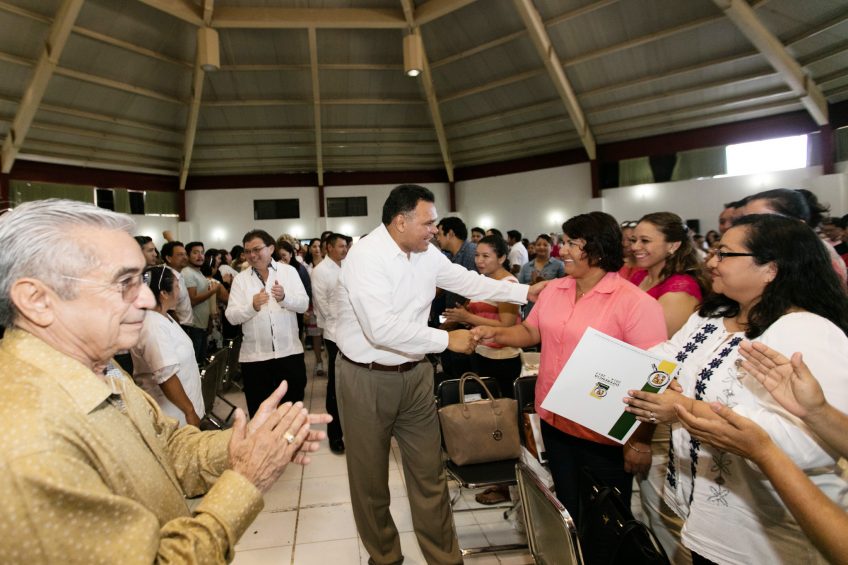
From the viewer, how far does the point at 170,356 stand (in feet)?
7.78

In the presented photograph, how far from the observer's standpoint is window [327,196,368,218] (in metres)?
16.9

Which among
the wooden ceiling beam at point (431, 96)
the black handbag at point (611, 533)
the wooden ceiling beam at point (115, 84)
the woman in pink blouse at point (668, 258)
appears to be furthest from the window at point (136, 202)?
the black handbag at point (611, 533)

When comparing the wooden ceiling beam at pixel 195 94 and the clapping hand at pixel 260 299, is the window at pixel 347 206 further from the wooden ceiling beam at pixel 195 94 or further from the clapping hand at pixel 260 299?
the clapping hand at pixel 260 299

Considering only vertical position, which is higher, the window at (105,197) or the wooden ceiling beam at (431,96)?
the wooden ceiling beam at (431,96)

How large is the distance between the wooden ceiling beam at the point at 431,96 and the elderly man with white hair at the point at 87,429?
10929 millimetres

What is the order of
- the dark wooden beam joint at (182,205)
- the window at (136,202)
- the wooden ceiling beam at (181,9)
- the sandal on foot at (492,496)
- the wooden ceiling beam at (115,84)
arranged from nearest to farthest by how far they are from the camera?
the sandal on foot at (492,496)
the wooden ceiling beam at (181,9)
the wooden ceiling beam at (115,84)
the window at (136,202)
the dark wooden beam joint at (182,205)

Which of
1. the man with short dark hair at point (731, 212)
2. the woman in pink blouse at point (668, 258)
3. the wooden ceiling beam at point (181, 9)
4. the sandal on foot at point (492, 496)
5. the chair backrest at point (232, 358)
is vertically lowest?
the sandal on foot at point (492, 496)

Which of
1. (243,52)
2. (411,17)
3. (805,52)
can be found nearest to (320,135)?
A: (243,52)

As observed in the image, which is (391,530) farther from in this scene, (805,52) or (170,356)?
(805,52)

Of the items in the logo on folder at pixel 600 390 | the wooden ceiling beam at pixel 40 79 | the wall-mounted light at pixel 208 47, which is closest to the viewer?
the logo on folder at pixel 600 390

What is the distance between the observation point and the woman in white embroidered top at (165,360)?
2346 millimetres

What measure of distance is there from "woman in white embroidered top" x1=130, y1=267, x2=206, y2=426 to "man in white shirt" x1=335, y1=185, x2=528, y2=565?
30.4 inches

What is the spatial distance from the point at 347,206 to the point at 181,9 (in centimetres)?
811

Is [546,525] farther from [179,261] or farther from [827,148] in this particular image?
[827,148]
